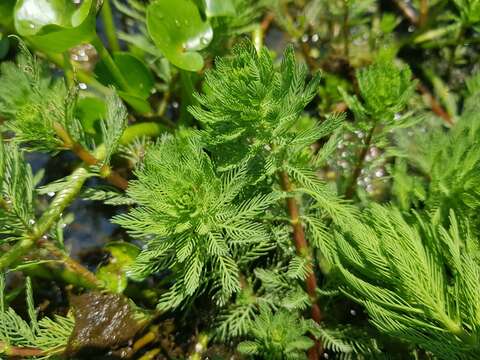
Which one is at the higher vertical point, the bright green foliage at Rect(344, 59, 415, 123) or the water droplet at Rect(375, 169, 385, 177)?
the bright green foliage at Rect(344, 59, 415, 123)

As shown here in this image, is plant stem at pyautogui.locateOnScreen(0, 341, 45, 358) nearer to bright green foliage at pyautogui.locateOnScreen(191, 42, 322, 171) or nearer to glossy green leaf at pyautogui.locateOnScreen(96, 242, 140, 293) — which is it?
glossy green leaf at pyautogui.locateOnScreen(96, 242, 140, 293)

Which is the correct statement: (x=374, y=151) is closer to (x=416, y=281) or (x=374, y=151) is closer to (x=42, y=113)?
(x=416, y=281)

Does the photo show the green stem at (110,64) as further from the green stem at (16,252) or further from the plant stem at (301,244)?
the plant stem at (301,244)

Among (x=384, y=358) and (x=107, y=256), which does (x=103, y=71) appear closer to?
(x=107, y=256)

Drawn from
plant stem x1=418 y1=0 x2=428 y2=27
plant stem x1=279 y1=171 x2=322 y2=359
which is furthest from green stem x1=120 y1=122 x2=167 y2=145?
plant stem x1=418 y1=0 x2=428 y2=27

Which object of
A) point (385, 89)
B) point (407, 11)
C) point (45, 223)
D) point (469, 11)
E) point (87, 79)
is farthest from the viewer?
point (407, 11)

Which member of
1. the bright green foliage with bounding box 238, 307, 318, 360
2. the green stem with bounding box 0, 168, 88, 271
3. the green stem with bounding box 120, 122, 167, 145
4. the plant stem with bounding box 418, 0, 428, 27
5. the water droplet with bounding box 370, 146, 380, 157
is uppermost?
the green stem with bounding box 0, 168, 88, 271

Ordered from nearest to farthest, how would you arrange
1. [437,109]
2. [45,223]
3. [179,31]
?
[45,223]
[179,31]
[437,109]

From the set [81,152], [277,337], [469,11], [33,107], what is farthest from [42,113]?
[469,11]
